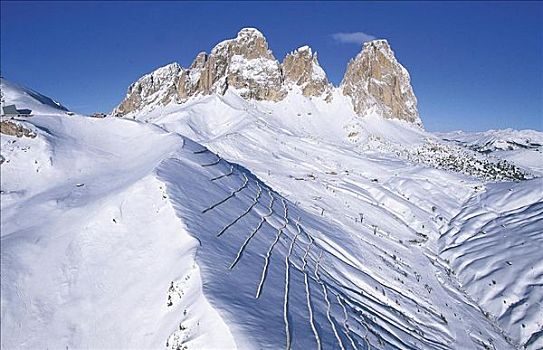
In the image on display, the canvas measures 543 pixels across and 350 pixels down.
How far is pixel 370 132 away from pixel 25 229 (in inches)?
2734

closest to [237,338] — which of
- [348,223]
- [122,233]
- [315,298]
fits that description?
[315,298]

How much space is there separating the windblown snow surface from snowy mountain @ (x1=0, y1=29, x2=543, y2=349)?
Result: 0.05m

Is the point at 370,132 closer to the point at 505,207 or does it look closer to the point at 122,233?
the point at 505,207

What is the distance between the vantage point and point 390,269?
67.4 feet

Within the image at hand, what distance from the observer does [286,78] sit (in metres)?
89.8

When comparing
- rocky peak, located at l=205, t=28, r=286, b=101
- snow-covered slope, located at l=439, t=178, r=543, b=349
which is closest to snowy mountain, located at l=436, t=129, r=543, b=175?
rocky peak, located at l=205, t=28, r=286, b=101

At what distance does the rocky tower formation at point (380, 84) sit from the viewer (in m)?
89.0

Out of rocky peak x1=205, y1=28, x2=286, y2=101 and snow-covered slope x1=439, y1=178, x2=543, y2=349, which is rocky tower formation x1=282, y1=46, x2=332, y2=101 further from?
snow-covered slope x1=439, y1=178, x2=543, y2=349

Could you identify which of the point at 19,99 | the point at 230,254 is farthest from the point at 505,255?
the point at 19,99

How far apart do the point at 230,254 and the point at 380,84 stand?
281 ft

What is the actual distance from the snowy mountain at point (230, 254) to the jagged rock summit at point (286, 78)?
168 ft

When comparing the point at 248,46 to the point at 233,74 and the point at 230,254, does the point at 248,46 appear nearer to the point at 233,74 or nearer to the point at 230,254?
the point at 233,74

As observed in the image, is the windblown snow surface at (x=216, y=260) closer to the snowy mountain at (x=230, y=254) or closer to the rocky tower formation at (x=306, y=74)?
the snowy mountain at (x=230, y=254)

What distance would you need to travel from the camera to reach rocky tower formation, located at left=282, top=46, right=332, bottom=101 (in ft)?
292
